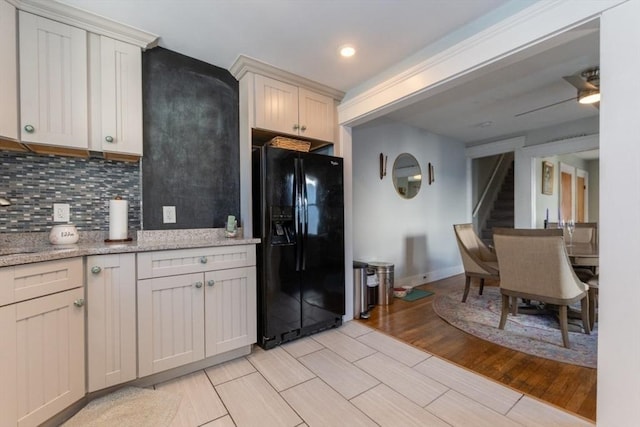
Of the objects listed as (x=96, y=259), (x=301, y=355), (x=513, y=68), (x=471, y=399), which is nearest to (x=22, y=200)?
(x=96, y=259)

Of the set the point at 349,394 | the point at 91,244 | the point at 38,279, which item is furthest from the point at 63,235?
the point at 349,394

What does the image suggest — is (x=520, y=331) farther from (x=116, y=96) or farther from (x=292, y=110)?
(x=116, y=96)

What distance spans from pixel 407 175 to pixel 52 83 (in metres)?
3.97

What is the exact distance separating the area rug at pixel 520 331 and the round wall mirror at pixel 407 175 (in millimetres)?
1664

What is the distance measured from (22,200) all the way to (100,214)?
0.40 meters

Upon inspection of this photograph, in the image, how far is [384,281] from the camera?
134 inches

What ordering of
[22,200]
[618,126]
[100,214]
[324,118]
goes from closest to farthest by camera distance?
[618,126] → [22,200] → [100,214] → [324,118]

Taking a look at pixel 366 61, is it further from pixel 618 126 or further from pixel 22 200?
pixel 22 200

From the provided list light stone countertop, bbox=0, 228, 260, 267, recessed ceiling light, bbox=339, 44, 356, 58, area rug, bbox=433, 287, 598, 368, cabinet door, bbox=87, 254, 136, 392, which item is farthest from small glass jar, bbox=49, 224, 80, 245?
area rug, bbox=433, 287, 598, 368

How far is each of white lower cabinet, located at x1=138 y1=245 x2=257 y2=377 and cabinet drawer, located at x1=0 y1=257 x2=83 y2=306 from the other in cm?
32

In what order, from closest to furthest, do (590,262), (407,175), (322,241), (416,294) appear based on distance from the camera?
(590,262)
(322,241)
(416,294)
(407,175)

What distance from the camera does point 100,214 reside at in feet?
6.55

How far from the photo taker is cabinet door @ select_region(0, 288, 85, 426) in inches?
48.8

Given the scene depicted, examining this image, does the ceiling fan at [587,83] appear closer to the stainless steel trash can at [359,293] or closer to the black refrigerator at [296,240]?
the black refrigerator at [296,240]
